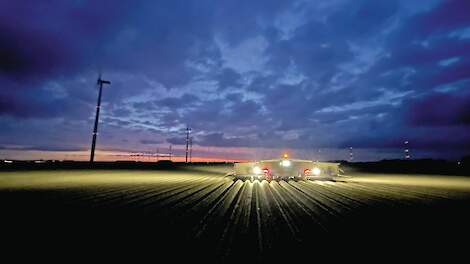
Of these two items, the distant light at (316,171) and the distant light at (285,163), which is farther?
the distant light at (316,171)

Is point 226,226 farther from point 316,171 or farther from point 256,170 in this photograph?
point 316,171

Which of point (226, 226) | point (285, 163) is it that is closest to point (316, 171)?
point (285, 163)

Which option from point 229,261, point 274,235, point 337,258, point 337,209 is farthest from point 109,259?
point 337,209

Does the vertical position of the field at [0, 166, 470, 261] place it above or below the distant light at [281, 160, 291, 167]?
below

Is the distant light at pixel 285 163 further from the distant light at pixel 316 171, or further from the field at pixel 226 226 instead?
the field at pixel 226 226

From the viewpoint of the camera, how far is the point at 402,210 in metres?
8.65

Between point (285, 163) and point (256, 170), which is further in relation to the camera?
point (285, 163)

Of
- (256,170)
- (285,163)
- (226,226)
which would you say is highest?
(285,163)

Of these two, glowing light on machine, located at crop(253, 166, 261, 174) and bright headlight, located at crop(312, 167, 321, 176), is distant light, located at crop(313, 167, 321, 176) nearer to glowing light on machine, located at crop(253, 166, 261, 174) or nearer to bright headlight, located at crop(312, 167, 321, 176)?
bright headlight, located at crop(312, 167, 321, 176)

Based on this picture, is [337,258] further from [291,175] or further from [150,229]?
[291,175]

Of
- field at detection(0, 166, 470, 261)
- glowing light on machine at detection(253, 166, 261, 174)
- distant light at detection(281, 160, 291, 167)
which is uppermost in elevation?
distant light at detection(281, 160, 291, 167)

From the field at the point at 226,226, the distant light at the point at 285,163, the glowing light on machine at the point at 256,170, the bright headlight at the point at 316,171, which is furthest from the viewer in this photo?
the bright headlight at the point at 316,171

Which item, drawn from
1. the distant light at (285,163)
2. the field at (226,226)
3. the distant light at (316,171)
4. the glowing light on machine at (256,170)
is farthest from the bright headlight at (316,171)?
the field at (226,226)

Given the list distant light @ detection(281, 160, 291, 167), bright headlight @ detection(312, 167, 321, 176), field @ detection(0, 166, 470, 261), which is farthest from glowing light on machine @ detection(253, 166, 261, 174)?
field @ detection(0, 166, 470, 261)
